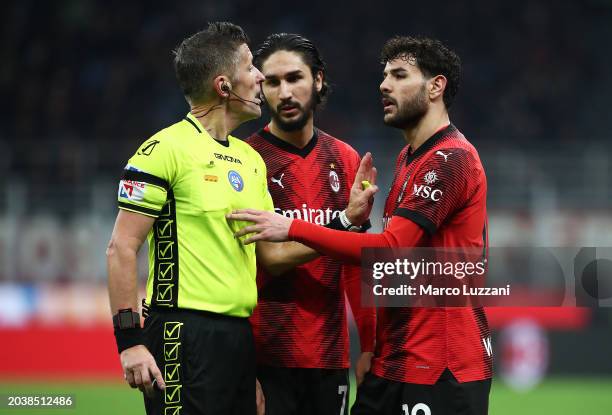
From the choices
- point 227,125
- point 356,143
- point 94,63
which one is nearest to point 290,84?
point 227,125

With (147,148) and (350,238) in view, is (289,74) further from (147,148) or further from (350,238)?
(147,148)

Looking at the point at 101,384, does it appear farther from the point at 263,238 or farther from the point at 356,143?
the point at 263,238

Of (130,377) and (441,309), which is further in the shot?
(441,309)

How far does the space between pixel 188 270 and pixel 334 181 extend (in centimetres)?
126

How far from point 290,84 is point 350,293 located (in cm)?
119

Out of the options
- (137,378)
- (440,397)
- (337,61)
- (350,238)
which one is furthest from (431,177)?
(337,61)

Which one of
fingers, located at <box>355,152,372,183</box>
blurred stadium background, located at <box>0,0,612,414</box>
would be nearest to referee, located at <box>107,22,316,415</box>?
fingers, located at <box>355,152,372,183</box>

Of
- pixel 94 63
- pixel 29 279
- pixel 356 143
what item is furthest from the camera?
pixel 94 63

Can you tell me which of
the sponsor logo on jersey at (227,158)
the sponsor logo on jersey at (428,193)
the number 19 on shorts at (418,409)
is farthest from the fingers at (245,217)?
the number 19 on shorts at (418,409)

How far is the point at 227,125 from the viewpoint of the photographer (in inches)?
178

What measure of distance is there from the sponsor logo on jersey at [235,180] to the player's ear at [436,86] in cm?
112

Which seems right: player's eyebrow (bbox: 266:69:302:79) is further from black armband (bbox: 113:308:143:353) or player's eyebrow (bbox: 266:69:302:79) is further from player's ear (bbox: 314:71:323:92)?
black armband (bbox: 113:308:143:353)

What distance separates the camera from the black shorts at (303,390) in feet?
15.8

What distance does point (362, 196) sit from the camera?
461cm
